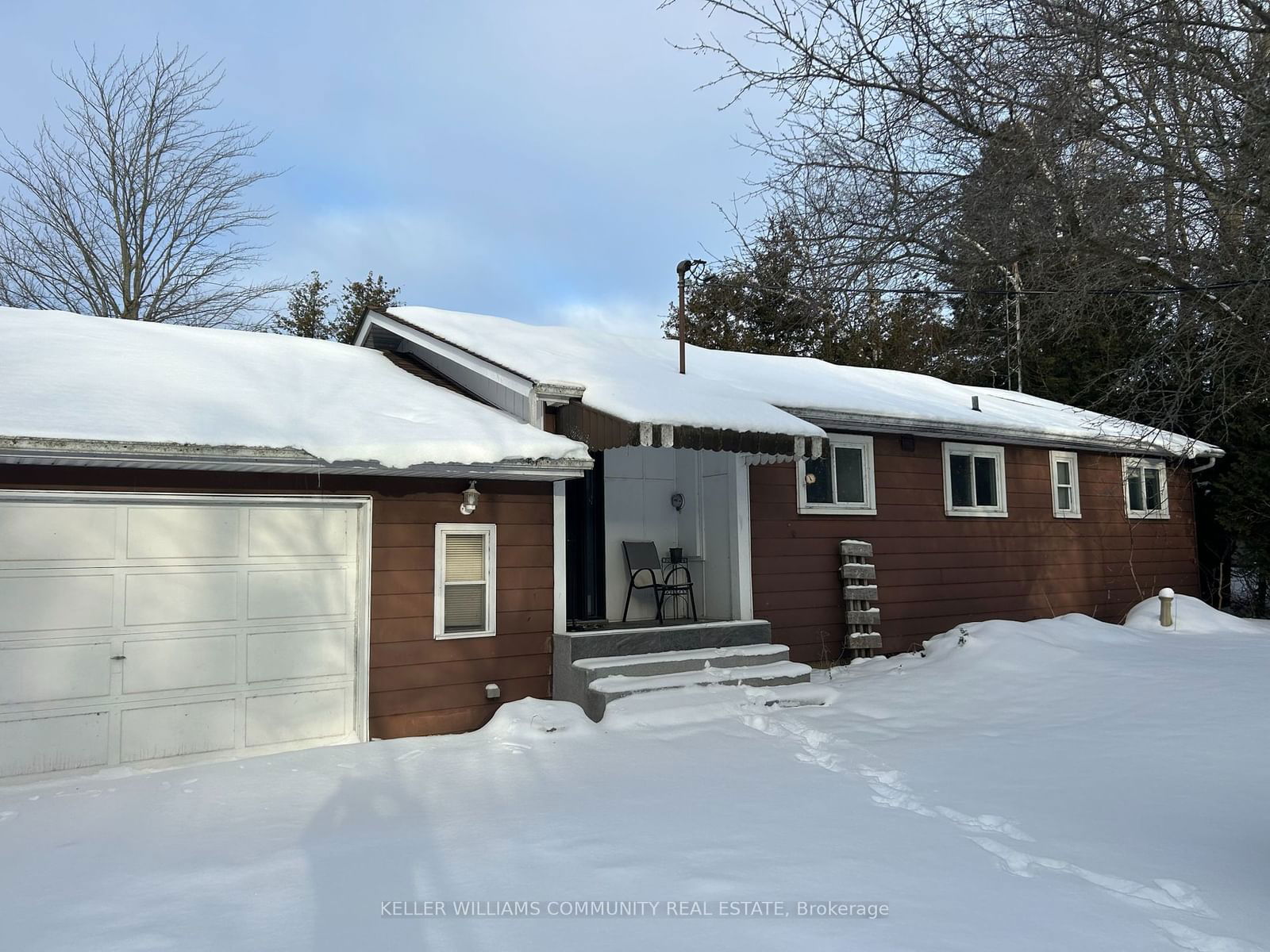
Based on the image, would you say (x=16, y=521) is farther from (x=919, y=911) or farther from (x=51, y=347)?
(x=919, y=911)

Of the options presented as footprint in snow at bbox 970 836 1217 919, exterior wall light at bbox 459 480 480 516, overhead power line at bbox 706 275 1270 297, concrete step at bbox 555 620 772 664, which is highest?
overhead power line at bbox 706 275 1270 297

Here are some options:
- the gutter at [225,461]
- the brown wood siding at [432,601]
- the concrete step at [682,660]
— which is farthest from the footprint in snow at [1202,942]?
the brown wood siding at [432,601]

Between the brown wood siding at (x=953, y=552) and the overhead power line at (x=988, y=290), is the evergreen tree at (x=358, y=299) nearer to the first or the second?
the brown wood siding at (x=953, y=552)

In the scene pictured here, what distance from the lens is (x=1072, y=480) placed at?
12.2 m

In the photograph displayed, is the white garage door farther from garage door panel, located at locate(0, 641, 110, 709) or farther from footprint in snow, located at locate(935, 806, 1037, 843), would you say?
footprint in snow, located at locate(935, 806, 1037, 843)

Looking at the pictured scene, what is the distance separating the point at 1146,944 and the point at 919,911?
2.64 feet

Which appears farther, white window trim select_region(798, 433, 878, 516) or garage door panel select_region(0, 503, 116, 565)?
white window trim select_region(798, 433, 878, 516)

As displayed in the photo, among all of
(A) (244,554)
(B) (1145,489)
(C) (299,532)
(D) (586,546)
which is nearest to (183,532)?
(A) (244,554)

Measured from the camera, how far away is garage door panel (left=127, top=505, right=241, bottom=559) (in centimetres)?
605

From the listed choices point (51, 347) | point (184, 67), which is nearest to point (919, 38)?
point (51, 347)

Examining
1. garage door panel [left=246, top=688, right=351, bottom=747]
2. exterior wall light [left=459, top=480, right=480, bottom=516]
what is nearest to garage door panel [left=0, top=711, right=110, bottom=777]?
garage door panel [left=246, top=688, right=351, bottom=747]

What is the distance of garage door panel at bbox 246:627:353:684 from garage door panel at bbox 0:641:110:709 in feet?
3.07

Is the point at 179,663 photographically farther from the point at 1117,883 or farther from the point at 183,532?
the point at 1117,883

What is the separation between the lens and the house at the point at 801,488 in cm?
752
